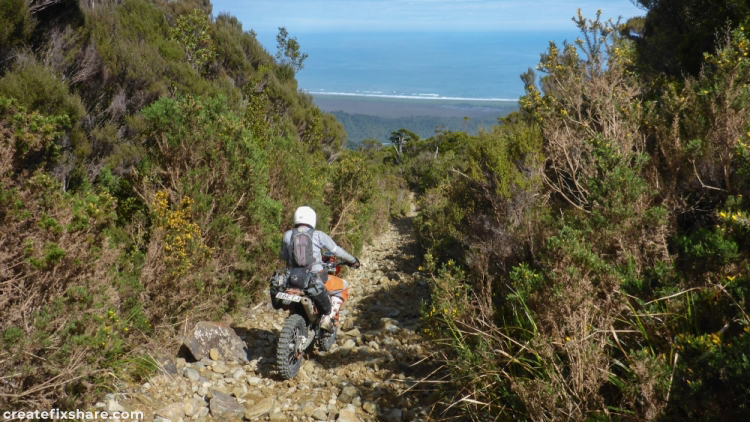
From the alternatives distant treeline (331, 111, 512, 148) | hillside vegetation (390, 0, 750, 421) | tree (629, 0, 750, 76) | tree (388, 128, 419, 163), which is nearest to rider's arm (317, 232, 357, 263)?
hillside vegetation (390, 0, 750, 421)

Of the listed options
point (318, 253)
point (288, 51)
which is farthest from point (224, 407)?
point (288, 51)

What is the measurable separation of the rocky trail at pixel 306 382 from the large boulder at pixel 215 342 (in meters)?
0.09

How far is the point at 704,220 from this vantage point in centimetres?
462

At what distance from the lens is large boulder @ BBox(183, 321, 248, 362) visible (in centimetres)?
550

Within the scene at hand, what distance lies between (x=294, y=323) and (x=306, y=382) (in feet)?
2.33

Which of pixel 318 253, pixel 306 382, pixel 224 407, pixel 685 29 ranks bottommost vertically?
pixel 306 382

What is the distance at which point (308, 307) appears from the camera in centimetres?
534

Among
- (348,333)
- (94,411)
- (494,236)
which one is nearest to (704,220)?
(494,236)

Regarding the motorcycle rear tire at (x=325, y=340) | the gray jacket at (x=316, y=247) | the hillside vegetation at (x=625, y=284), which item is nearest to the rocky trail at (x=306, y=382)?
the motorcycle rear tire at (x=325, y=340)

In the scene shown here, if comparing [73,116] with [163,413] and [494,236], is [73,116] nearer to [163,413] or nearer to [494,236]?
[163,413]

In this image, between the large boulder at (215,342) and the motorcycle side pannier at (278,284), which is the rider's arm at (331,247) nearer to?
the motorcycle side pannier at (278,284)

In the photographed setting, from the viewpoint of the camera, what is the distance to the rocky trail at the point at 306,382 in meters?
4.38

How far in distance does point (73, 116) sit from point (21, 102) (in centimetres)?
75

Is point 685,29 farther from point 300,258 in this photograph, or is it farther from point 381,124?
point 381,124
